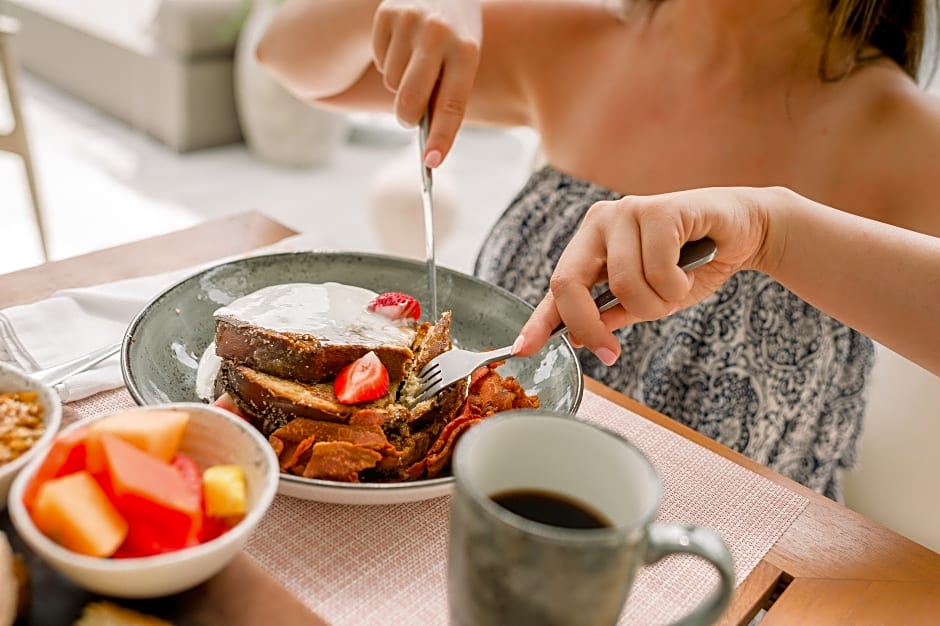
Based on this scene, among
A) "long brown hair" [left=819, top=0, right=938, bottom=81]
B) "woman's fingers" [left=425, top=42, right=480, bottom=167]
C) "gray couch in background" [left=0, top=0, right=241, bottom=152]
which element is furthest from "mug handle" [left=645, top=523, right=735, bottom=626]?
"gray couch in background" [left=0, top=0, right=241, bottom=152]

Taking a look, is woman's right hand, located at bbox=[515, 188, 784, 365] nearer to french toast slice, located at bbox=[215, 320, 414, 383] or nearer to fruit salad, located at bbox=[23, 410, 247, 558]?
french toast slice, located at bbox=[215, 320, 414, 383]

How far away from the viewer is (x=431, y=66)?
1118 mm

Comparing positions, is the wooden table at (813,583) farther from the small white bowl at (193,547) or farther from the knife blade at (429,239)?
the knife blade at (429,239)

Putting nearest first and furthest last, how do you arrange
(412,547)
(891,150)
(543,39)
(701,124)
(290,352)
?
(412,547) → (290,352) → (891,150) → (701,124) → (543,39)

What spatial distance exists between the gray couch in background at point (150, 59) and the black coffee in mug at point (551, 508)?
3.71 metres

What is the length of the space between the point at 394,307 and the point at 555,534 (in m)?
0.53

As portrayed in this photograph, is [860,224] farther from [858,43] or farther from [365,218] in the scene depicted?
[365,218]

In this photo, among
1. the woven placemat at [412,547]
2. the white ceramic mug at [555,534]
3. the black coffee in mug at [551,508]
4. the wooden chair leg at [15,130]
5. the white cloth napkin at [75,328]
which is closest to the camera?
the white ceramic mug at [555,534]

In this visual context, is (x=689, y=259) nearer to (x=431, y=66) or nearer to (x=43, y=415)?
(x=431, y=66)

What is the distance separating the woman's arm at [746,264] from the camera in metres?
0.86

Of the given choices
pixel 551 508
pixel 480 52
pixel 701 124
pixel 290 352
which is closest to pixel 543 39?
pixel 480 52

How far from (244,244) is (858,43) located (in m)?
1.11

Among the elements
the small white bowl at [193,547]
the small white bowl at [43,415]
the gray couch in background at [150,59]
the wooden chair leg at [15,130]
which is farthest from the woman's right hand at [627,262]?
the gray couch in background at [150,59]

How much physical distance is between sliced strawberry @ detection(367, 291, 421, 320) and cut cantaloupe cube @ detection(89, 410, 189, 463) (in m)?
0.38
